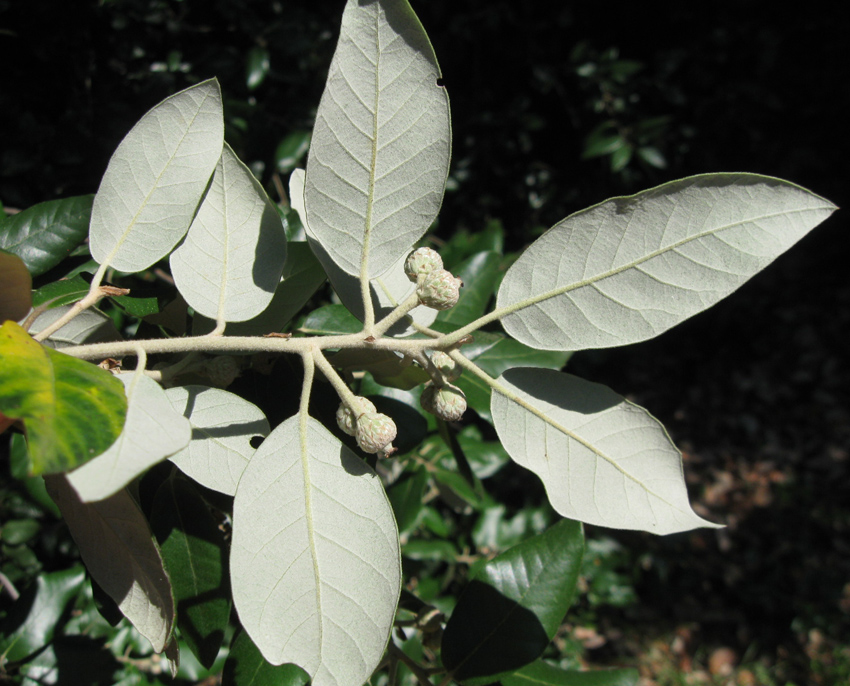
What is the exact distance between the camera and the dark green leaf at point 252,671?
A: 0.93 metres

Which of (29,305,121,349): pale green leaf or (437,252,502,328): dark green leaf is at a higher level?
(29,305,121,349): pale green leaf

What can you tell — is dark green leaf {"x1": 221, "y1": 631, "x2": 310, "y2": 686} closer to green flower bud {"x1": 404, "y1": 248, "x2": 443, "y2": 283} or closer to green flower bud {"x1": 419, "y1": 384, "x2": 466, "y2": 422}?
green flower bud {"x1": 419, "y1": 384, "x2": 466, "y2": 422}

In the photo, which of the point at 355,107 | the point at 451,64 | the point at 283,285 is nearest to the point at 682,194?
the point at 355,107

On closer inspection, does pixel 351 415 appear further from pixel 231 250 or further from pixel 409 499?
pixel 409 499

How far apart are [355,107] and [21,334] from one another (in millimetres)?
427

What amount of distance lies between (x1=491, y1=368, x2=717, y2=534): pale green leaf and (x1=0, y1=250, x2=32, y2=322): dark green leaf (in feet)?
1.84

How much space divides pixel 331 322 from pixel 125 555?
1.71 ft

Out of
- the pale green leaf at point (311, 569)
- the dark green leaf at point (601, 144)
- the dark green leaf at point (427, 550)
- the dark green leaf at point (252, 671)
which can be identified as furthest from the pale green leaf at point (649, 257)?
the dark green leaf at point (601, 144)

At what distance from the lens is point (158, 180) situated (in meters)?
0.77

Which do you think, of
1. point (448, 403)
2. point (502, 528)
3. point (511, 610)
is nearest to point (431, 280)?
point (448, 403)

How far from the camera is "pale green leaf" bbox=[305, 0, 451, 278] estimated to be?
0.64m

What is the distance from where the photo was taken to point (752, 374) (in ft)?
14.6

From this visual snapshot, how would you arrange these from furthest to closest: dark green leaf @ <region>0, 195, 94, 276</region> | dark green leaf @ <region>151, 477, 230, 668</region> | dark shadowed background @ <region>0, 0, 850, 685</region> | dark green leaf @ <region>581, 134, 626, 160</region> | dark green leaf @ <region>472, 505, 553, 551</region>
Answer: dark green leaf @ <region>581, 134, 626, 160</region>, dark green leaf @ <region>472, 505, 553, 551</region>, dark shadowed background @ <region>0, 0, 850, 685</region>, dark green leaf @ <region>0, 195, 94, 276</region>, dark green leaf @ <region>151, 477, 230, 668</region>

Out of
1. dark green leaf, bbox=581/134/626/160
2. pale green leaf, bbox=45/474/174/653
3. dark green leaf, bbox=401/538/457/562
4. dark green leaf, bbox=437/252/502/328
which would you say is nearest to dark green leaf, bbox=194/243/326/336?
pale green leaf, bbox=45/474/174/653
